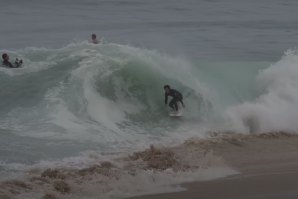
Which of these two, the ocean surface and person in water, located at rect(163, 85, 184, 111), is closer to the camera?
the ocean surface

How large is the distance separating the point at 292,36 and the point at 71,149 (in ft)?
68.3

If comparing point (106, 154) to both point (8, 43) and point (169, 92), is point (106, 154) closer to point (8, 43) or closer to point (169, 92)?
point (169, 92)

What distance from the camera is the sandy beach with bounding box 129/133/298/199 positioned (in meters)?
10.4

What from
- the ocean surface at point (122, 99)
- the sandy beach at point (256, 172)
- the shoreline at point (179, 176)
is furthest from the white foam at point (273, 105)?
the shoreline at point (179, 176)

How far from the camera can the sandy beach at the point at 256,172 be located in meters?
10.4

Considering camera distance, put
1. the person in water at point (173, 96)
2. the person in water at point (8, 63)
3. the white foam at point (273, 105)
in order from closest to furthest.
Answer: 1. the white foam at point (273, 105)
2. the person in water at point (173, 96)
3. the person in water at point (8, 63)

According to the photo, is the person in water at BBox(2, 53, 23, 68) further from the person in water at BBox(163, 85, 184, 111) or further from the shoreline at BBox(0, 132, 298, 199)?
the shoreline at BBox(0, 132, 298, 199)

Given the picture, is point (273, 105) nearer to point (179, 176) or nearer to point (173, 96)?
point (173, 96)

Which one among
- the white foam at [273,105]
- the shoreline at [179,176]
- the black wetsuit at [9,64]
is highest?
the black wetsuit at [9,64]

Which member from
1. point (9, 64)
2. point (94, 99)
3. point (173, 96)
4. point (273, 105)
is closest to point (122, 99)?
point (94, 99)

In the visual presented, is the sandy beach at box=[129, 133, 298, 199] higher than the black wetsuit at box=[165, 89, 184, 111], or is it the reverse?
the black wetsuit at box=[165, 89, 184, 111]

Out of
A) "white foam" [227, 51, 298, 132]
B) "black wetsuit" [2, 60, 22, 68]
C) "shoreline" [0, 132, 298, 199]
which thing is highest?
"black wetsuit" [2, 60, 22, 68]

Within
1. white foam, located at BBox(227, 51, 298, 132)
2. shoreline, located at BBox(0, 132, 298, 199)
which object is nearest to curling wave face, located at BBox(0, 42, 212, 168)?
white foam, located at BBox(227, 51, 298, 132)

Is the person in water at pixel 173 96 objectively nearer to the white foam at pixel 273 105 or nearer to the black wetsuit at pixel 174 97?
the black wetsuit at pixel 174 97
